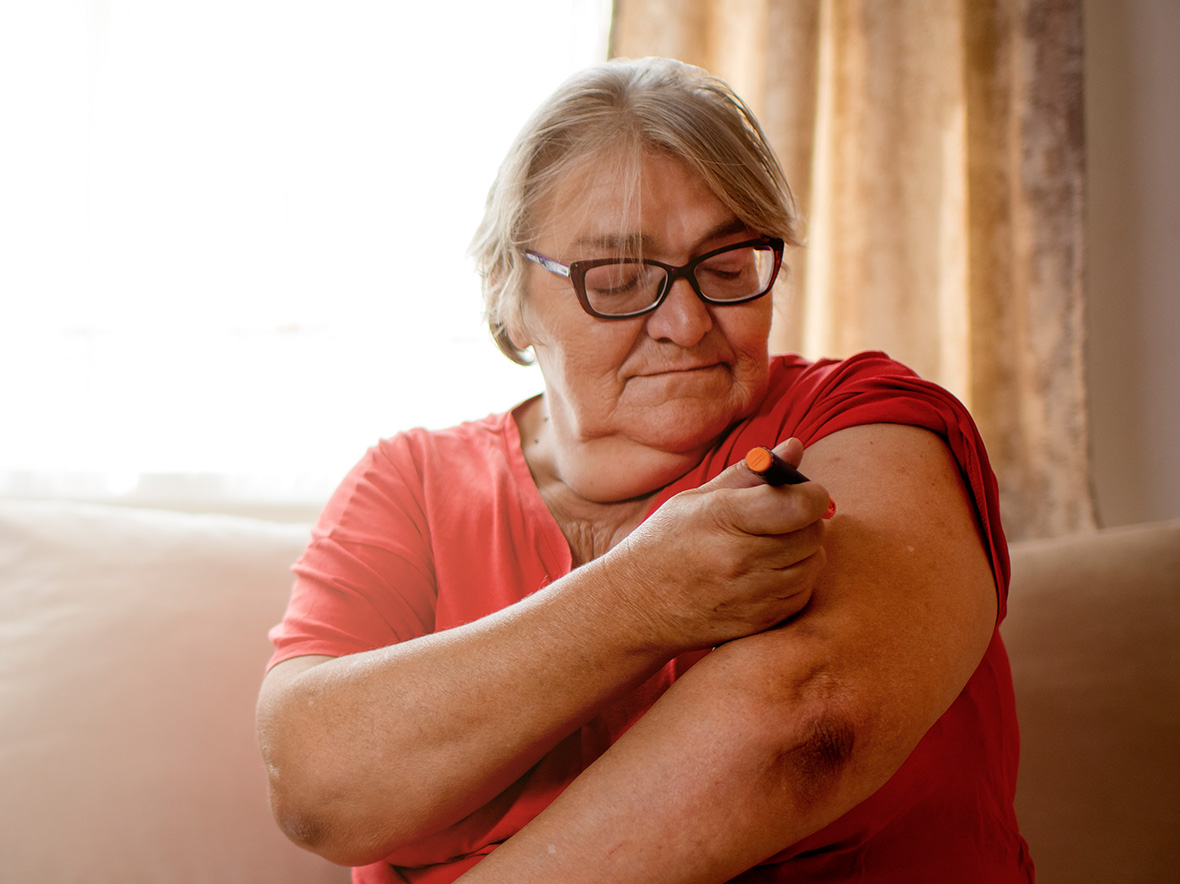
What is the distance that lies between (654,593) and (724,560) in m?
0.08

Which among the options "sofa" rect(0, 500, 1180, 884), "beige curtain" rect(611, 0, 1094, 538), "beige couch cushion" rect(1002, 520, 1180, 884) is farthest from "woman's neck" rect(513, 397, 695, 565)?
"beige curtain" rect(611, 0, 1094, 538)

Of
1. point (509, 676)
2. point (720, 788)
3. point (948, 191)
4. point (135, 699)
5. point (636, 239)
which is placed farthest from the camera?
point (948, 191)

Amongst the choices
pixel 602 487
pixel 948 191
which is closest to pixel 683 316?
pixel 602 487

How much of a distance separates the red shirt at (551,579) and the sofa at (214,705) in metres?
0.32

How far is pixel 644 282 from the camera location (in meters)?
0.96

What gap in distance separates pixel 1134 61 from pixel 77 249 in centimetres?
241

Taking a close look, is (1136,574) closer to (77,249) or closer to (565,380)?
(565,380)

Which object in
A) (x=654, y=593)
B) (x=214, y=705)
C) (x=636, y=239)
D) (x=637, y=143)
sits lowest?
(x=214, y=705)

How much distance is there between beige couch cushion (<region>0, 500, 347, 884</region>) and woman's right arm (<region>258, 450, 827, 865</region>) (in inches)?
14.9

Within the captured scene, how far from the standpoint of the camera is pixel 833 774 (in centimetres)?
64

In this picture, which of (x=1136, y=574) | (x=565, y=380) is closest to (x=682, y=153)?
(x=565, y=380)

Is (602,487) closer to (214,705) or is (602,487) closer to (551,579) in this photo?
(551,579)

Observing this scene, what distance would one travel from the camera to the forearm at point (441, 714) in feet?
2.38

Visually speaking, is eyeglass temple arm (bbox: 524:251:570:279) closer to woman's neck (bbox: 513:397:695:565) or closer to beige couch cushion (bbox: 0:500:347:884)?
woman's neck (bbox: 513:397:695:565)
